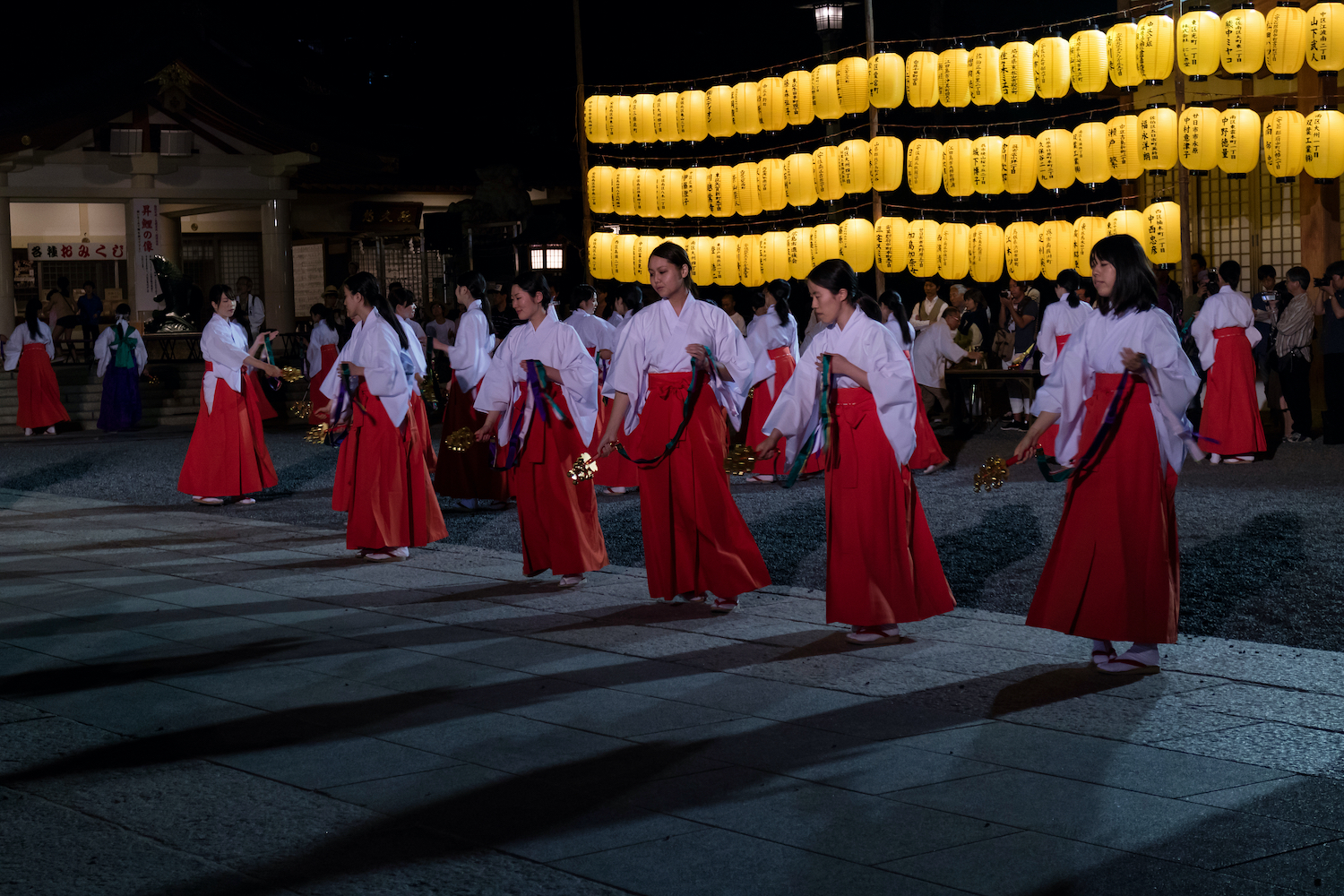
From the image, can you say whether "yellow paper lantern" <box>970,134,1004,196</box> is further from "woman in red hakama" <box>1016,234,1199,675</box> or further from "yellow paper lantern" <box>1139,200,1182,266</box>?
"woman in red hakama" <box>1016,234,1199,675</box>

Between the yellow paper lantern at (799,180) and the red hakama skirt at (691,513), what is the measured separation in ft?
35.1

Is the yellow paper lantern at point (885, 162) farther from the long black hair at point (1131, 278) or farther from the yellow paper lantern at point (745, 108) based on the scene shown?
the long black hair at point (1131, 278)

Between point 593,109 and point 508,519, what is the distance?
32.3 ft

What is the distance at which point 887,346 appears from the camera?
593 centimetres

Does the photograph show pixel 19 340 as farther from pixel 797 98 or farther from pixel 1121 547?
pixel 1121 547

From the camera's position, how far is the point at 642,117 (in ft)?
61.3

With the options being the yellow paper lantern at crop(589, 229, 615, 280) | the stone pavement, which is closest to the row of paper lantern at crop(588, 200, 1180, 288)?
the yellow paper lantern at crop(589, 229, 615, 280)

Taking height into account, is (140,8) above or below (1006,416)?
above

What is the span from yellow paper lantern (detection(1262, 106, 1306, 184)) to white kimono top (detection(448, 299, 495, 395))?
8.43m

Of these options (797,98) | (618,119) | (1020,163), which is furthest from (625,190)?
(1020,163)

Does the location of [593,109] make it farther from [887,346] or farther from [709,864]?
[709,864]

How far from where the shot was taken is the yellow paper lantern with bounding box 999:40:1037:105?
15.1m

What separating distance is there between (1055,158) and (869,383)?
10039 mm

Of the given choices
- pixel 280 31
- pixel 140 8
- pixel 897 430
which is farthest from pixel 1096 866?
pixel 280 31
